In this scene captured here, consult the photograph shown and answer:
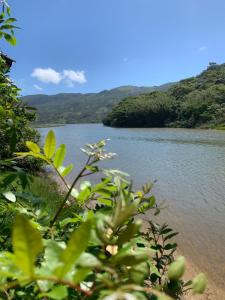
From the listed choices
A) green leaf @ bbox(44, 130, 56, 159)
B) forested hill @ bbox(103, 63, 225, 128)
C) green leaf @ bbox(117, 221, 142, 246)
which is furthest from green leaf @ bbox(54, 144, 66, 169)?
forested hill @ bbox(103, 63, 225, 128)

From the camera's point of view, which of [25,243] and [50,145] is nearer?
[25,243]

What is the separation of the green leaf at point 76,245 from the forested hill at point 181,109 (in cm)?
8335

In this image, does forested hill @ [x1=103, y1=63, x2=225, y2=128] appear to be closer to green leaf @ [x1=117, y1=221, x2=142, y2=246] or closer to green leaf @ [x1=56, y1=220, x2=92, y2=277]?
green leaf @ [x1=117, y1=221, x2=142, y2=246]

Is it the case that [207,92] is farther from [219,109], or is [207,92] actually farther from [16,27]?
[16,27]

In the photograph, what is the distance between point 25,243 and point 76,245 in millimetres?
85

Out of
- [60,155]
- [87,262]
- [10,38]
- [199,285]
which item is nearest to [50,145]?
[60,155]

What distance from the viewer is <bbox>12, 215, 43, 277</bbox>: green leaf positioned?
1.79 feet

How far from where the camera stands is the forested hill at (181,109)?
89500 mm

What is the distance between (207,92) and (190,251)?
95.4 m

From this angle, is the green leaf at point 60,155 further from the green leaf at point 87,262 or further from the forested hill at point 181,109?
the forested hill at point 181,109

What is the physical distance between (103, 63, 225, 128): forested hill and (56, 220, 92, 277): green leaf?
83354 millimetres

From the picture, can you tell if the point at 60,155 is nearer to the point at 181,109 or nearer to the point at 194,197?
the point at 194,197

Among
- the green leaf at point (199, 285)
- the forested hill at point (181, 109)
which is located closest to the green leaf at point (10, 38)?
the green leaf at point (199, 285)

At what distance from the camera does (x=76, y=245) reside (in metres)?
0.59
